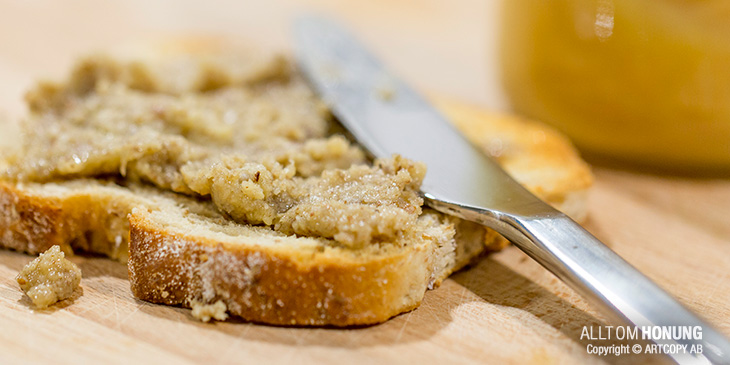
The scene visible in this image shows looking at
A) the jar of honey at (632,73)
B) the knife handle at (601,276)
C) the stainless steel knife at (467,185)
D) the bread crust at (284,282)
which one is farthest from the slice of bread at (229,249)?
the jar of honey at (632,73)

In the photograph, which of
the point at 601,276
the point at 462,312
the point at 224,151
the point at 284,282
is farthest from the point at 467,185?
the point at 224,151

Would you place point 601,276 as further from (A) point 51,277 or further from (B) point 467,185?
(A) point 51,277

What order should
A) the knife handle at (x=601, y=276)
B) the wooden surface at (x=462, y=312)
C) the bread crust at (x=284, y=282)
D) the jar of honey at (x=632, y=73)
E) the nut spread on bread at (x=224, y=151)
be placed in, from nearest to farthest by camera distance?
the knife handle at (x=601, y=276), the wooden surface at (x=462, y=312), the bread crust at (x=284, y=282), the nut spread on bread at (x=224, y=151), the jar of honey at (x=632, y=73)

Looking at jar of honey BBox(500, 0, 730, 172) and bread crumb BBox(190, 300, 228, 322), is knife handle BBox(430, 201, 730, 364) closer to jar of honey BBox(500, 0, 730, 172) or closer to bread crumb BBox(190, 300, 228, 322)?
bread crumb BBox(190, 300, 228, 322)

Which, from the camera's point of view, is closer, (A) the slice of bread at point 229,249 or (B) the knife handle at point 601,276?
(B) the knife handle at point 601,276

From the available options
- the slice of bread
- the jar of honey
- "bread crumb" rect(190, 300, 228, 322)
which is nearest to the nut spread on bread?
the slice of bread

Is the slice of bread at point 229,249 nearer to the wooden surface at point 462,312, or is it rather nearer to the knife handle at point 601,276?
the wooden surface at point 462,312
